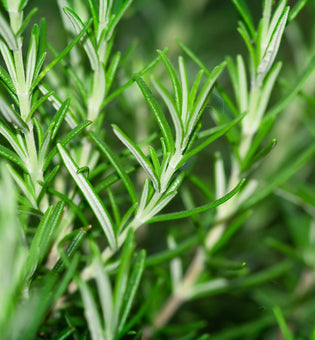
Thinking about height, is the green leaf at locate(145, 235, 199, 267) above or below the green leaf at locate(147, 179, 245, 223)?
below

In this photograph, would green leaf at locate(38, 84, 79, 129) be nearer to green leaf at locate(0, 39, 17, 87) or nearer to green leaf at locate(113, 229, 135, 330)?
green leaf at locate(0, 39, 17, 87)

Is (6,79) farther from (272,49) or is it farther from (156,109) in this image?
(272,49)

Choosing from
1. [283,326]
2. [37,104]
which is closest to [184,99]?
[37,104]

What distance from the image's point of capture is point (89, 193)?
0.40 m

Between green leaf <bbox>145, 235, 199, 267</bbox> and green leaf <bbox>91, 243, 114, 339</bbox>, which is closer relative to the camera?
green leaf <bbox>91, 243, 114, 339</bbox>

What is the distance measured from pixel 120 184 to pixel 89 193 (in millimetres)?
305

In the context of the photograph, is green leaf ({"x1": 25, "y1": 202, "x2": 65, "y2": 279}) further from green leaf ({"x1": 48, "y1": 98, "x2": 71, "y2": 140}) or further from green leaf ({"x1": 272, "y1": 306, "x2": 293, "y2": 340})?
green leaf ({"x1": 272, "y1": 306, "x2": 293, "y2": 340})

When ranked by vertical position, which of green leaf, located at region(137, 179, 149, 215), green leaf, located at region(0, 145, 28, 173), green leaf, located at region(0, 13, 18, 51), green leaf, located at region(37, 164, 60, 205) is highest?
green leaf, located at region(0, 13, 18, 51)

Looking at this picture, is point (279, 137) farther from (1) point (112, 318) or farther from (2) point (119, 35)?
(1) point (112, 318)

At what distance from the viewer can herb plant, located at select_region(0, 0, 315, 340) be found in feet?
1.21

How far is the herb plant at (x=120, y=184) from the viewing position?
37 centimetres

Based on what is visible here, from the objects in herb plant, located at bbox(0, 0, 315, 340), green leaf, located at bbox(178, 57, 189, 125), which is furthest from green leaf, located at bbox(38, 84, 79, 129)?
green leaf, located at bbox(178, 57, 189, 125)

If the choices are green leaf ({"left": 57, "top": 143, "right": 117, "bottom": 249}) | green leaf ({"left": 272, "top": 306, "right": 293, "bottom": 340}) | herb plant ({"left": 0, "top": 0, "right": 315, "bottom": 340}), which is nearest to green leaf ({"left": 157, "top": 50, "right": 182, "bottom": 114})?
herb plant ({"left": 0, "top": 0, "right": 315, "bottom": 340})

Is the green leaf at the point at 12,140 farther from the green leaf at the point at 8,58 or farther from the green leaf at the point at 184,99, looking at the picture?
the green leaf at the point at 184,99
